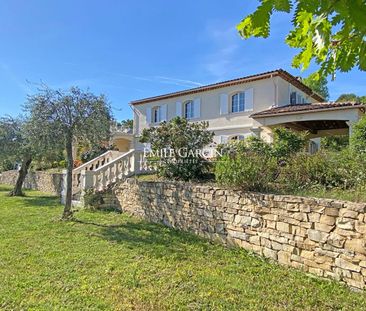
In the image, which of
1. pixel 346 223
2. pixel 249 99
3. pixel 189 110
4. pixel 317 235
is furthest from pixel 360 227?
pixel 189 110

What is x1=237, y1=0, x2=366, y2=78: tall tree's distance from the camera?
1.25m

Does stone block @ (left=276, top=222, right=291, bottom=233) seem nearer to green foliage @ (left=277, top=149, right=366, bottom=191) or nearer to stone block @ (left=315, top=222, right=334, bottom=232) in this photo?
stone block @ (left=315, top=222, right=334, bottom=232)

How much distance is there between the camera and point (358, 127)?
7.54 meters

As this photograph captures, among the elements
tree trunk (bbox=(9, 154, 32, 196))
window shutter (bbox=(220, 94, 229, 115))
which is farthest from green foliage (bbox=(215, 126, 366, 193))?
tree trunk (bbox=(9, 154, 32, 196))

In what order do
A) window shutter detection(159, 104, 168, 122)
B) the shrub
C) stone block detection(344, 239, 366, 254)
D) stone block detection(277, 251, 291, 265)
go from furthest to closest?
window shutter detection(159, 104, 168, 122)
the shrub
stone block detection(277, 251, 291, 265)
stone block detection(344, 239, 366, 254)

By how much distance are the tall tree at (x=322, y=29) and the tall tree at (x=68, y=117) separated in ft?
24.6

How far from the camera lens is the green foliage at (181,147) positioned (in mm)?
8734

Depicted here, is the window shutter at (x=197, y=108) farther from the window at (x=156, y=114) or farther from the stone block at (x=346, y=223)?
the stone block at (x=346, y=223)

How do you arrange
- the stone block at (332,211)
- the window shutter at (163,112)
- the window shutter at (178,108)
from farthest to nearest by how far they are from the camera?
1. the window shutter at (163,112)
2. the window shutter at (178,108)
3. the stone block at (332,211)

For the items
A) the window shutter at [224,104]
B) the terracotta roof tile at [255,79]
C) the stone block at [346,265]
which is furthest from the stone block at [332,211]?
the window shutter at [224,104]

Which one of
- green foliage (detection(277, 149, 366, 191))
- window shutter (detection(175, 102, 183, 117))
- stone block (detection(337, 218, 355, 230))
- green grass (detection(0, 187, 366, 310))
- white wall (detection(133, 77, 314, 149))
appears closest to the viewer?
green grass (detection(0, 187, 366, 310))

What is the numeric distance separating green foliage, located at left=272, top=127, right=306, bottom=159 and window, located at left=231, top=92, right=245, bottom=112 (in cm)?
704

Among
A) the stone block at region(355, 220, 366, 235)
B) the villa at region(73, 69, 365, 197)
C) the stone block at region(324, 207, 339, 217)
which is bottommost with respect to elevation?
the stone block at region(355, 220, 366, 235)

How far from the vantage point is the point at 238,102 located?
17688 millimetres
